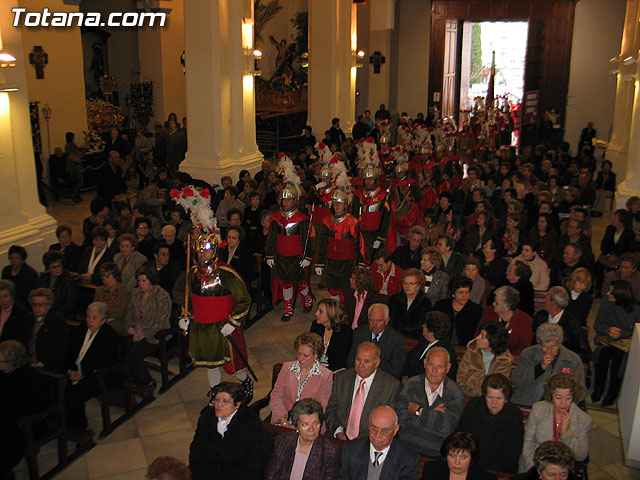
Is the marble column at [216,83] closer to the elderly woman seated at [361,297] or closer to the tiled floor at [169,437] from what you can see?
the tiled floor at [169,437]

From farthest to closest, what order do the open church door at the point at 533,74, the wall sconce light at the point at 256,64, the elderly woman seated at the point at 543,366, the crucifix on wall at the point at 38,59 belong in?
the open church door at the point at 533,74 → the crucifix on wall at the point at 38,59 → the wall sconce light at the point at 256,64 → the elderly woman seated at the point at 543,366

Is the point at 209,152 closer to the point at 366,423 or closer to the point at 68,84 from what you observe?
the point at 68,84

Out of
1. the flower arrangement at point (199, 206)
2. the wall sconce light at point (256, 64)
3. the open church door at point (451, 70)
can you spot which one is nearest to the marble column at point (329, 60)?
the wall sconce light at point (256, 64)

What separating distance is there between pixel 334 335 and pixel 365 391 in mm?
992

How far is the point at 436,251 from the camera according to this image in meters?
7.67

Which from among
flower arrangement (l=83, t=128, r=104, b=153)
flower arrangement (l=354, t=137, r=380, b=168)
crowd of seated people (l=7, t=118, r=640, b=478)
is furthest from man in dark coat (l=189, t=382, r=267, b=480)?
flower arrangement (l=83, t=128, r=104, b=153)

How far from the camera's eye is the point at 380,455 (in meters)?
4.72

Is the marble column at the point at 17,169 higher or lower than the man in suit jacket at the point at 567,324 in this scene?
higher

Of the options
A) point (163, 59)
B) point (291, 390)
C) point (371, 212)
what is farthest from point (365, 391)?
point (163, 59)

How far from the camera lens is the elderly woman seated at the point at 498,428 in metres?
5.05

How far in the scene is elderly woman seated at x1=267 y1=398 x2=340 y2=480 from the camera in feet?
15.6

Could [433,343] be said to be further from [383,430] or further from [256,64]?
[256,64]

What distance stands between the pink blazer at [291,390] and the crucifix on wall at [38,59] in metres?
13.2

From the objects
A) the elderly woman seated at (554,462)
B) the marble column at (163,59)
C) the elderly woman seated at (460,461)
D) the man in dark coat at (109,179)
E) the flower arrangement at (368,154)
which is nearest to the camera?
the elderly woman seated at (554,462)
